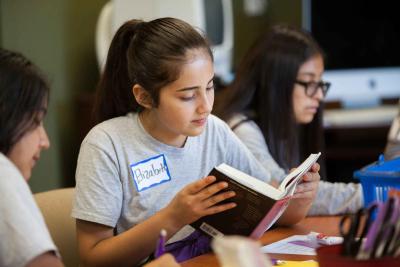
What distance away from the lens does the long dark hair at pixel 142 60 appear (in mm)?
1688

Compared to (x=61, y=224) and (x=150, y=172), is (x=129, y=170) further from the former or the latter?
(x=61, y=224)

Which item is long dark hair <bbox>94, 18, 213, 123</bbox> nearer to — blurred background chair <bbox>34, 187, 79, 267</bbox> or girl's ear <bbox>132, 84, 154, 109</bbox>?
girl's ear <bbox>132, 84, 154, 109</bbox>

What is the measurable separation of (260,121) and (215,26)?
168 cm

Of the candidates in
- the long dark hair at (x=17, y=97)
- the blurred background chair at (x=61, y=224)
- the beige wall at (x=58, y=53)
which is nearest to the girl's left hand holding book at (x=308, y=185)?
the blurred background chair at (x=61, y=224)

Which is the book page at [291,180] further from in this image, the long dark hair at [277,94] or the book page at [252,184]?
the long dark hair at [277,94]

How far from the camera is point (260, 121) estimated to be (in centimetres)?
229

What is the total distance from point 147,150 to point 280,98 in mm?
672

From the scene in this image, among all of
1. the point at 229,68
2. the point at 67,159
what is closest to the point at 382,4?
the point at 229,68

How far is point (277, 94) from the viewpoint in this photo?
2.29 meters

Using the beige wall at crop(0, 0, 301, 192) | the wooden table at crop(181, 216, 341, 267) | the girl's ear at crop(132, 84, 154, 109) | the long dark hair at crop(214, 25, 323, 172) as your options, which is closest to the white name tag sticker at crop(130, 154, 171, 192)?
the girl's ear at crop(132, 84, 154, 109)

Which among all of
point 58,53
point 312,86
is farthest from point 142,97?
point 58,53

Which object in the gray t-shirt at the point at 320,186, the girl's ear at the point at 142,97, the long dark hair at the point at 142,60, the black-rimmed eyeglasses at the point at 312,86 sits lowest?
the gray t-shirt at the point at 320,186

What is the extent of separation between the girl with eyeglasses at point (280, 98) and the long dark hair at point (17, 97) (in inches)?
38.8

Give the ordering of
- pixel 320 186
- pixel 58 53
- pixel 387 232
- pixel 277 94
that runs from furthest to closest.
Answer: pixel 58 53 < pixel 277 94 < pixel 320 186 < pixel 387 232
